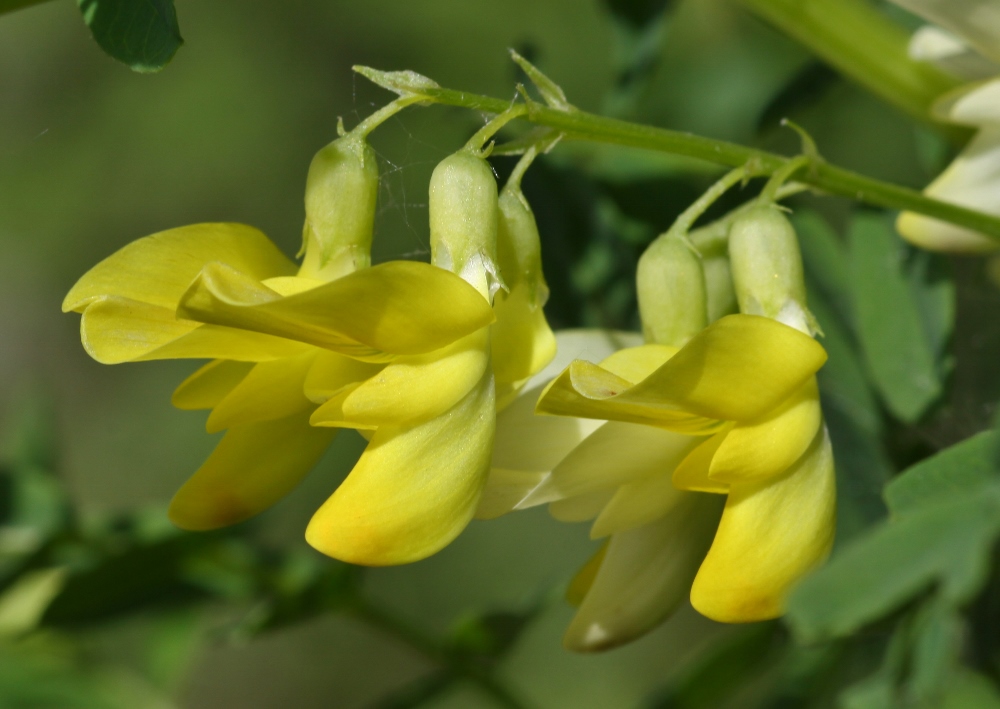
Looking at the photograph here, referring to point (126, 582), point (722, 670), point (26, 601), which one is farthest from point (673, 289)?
point (26, 601)

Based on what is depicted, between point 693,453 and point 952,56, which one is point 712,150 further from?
point 952,56

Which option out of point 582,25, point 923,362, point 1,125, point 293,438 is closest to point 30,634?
point 293,438

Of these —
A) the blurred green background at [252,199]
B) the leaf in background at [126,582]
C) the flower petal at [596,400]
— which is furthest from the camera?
the blurred green background at [252,199]

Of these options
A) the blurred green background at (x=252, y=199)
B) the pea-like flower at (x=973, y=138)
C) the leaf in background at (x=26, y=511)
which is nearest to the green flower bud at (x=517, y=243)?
the pea-like flower at (x=973, y=138)

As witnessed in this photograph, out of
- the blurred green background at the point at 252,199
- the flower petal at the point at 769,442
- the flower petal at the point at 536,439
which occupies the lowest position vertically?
the blurred green background at the point at 252,199

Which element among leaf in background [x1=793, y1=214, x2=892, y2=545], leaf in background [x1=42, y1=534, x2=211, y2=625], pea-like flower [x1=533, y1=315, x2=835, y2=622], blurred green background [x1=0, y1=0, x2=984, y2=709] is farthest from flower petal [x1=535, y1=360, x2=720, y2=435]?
blurred green background [x1=0, y1=0, x2=984, y2=709]

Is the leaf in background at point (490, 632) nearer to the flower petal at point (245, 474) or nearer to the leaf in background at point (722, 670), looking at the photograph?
the leaf in background at point (722, 670)

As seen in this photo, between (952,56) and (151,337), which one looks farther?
(952,56)

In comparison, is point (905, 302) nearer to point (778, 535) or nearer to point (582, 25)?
point (778, 535)
